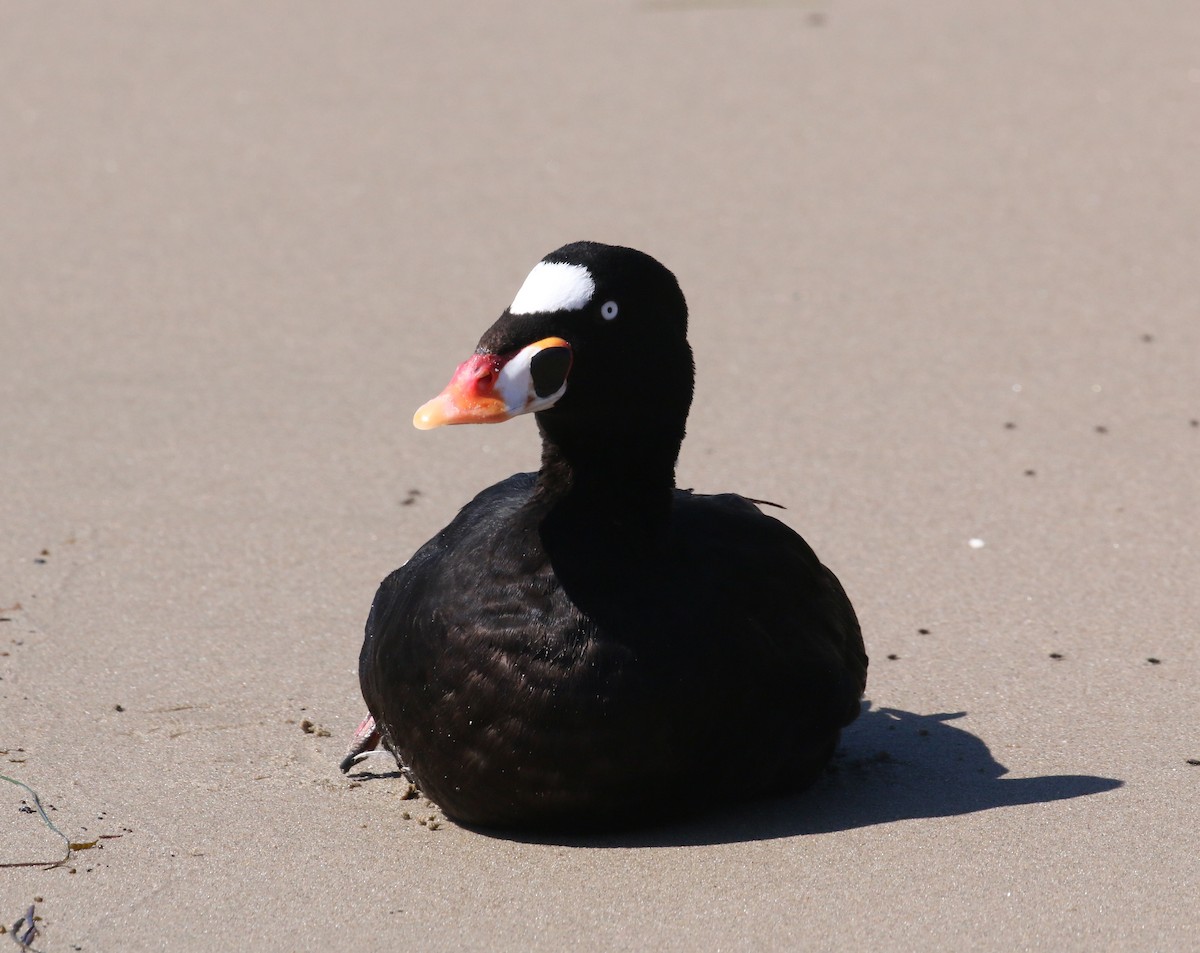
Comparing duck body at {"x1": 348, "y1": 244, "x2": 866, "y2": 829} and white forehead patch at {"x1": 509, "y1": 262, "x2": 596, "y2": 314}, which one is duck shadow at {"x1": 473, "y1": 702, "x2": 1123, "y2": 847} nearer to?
duck body at {"x1": 348, "y1": 244, "x2": 866, "y2": 829}

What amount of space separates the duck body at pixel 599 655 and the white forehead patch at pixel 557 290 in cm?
2

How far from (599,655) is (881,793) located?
84 cm

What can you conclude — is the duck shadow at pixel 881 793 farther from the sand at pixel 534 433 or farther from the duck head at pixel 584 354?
the duck head at pixel 584 354

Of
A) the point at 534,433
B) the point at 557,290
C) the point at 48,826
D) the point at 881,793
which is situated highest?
the point at 557,290

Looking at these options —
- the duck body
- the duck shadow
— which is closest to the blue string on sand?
the duck body

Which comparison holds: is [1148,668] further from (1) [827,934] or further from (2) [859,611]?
(1) [827,934]

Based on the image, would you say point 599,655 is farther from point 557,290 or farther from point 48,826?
point 48,826

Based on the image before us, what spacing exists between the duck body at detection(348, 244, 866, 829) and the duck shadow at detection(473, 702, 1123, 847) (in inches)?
2.6

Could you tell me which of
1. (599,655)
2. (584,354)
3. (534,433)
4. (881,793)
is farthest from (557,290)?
(534,433)

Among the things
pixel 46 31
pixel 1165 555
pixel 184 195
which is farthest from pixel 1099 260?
pixel 46 31

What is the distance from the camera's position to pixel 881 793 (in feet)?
14.3

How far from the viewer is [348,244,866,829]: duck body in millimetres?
3959

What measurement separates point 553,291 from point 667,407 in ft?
1.30

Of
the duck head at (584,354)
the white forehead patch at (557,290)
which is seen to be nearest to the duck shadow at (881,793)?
the duck head at (584,354)
